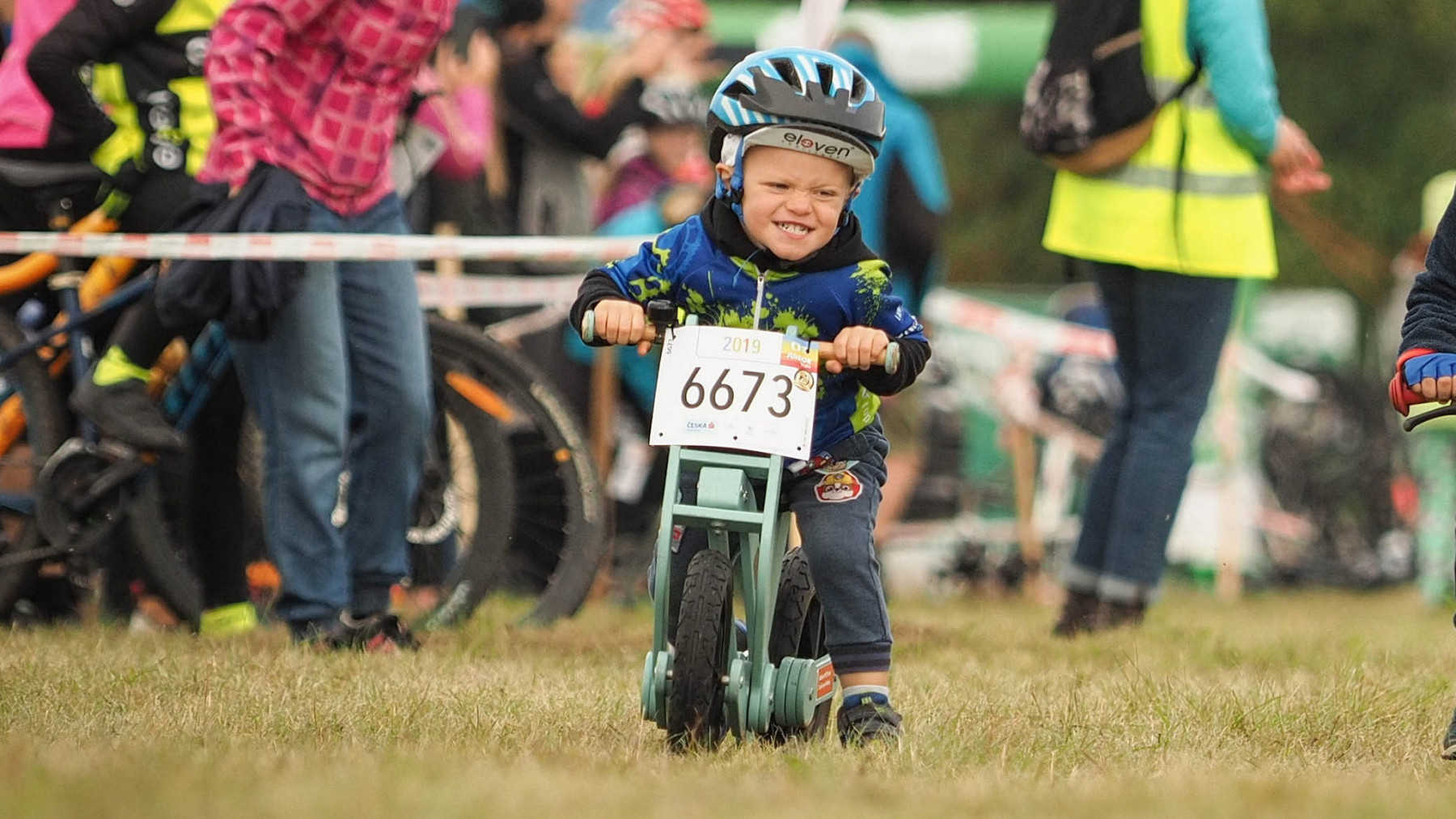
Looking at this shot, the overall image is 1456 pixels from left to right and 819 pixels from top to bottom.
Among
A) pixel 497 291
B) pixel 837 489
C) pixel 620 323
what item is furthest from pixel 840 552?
pixel 497 291

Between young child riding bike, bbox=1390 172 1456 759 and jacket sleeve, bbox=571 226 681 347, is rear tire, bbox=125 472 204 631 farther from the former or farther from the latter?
young child riding bike, bbox=1390 172 1456 759

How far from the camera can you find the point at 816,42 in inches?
272

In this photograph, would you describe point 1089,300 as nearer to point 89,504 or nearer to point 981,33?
point 981,33

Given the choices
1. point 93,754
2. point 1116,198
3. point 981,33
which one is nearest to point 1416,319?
point 1116,198

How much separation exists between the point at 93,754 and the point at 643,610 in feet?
14.2

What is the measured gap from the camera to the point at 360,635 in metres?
6.02

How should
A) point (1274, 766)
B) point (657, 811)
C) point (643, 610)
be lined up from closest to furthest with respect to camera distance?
point (657, 811) < point (1274, 766) < point (643, 610)

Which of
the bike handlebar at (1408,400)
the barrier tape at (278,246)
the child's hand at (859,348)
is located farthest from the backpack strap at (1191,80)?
the child's hand at (859,348)

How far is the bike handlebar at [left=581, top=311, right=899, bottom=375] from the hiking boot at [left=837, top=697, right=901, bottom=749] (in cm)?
71

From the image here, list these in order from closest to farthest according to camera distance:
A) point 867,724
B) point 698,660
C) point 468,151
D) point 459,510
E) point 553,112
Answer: point 698,660
point 867,724
point 459,510
point 468,151
point 553,112

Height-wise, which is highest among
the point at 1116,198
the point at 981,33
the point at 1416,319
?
the point at 981,33

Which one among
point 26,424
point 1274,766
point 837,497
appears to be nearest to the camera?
point 1274,766

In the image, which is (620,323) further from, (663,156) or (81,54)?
(663,156)

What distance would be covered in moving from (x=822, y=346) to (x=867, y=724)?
0.79 metres
